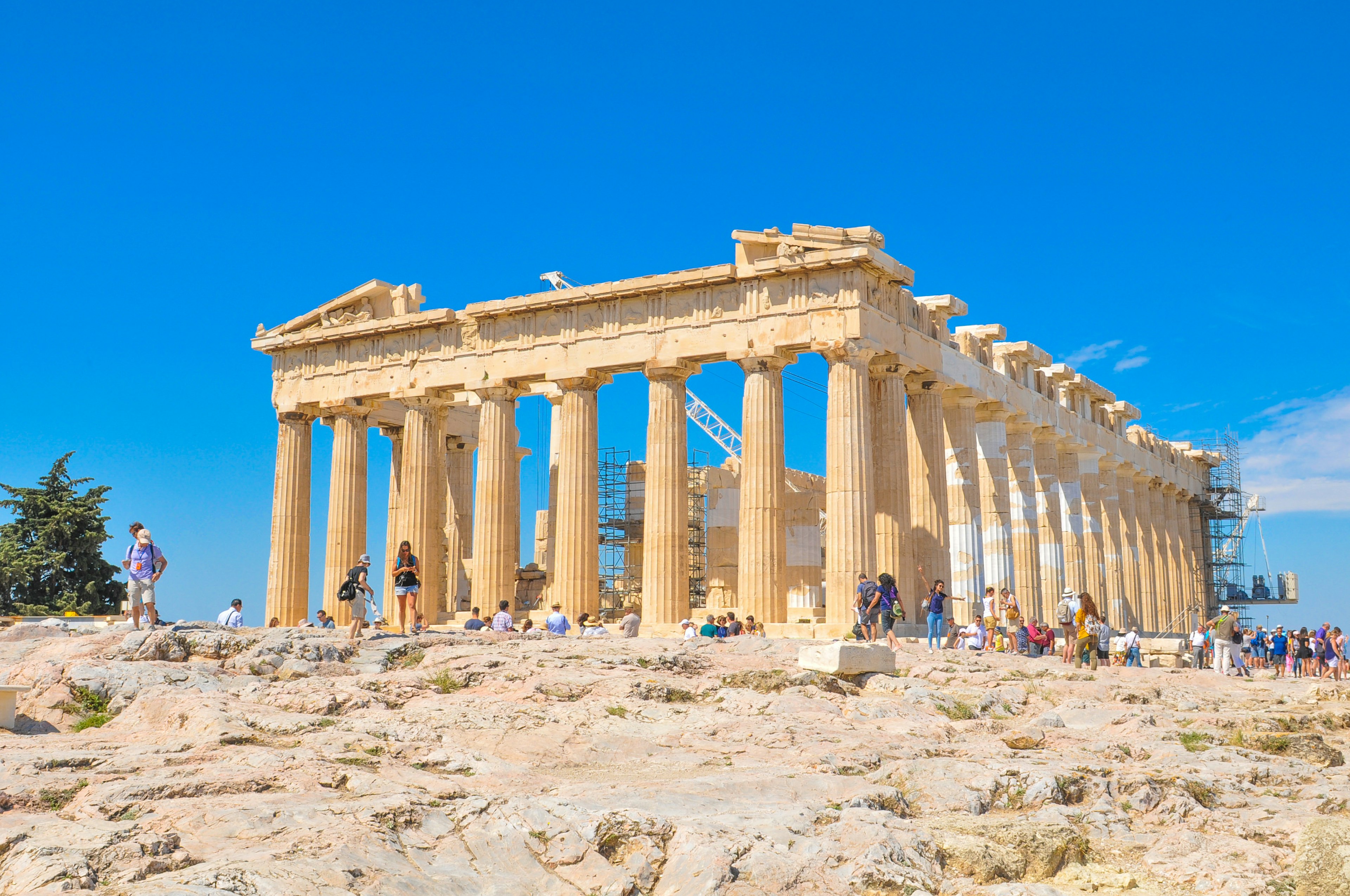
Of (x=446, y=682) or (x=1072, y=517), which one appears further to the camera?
(x=1072, y=517)

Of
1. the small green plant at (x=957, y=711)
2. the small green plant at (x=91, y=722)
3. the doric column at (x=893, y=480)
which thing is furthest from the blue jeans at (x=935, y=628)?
the small green plant at (x=91, y=722)

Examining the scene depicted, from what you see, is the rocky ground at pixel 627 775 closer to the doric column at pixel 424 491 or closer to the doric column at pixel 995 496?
the doric column at pixel 995 496

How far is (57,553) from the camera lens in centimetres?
4556

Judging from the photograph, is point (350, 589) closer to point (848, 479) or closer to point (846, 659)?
point (846, 659)

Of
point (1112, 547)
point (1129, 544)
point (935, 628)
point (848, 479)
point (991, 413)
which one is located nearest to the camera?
point (935, 628)

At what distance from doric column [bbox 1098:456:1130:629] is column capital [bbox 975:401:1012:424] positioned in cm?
841

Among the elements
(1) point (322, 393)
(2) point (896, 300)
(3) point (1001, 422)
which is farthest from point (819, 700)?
(1) point (322, 393)

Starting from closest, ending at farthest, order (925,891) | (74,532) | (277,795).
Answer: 1. (925,891)
2. (277,795)
3. (74,532)

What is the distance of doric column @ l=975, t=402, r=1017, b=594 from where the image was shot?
127ft

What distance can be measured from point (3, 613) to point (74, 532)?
4.02 meters

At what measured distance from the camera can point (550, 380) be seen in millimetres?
37156

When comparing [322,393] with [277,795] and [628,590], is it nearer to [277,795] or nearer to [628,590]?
[628,590]

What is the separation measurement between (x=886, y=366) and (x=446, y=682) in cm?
1978

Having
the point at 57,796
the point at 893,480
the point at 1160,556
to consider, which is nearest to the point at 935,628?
the point at 893,480
